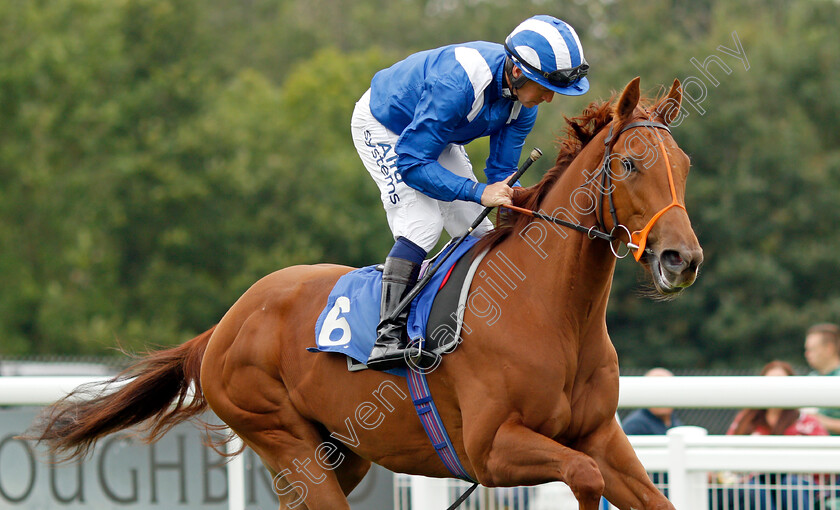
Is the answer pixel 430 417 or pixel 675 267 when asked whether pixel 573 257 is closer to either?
Answer: pixel 675 267

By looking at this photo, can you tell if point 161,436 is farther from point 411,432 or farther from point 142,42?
point 142,42

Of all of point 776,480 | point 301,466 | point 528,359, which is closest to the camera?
point 528,359

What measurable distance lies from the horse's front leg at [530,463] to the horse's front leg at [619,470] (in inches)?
10.1

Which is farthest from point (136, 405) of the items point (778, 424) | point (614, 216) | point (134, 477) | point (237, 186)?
point (237, 186)

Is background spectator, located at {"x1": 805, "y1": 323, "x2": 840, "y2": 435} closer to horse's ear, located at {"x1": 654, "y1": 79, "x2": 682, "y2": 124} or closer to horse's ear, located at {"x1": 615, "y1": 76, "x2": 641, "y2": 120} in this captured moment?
horse's ear, located at {"x1": 654, "y1": 79, "x2": 682, "y2": 124}

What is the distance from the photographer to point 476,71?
3814 millimetres

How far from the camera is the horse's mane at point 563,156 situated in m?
3.76

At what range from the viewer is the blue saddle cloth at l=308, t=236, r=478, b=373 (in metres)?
3.91

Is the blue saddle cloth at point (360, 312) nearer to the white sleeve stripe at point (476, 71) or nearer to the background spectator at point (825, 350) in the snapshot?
the white sleeve stripe at point (476, 71)

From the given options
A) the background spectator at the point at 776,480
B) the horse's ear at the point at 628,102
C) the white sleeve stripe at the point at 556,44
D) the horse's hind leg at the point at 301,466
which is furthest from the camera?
the background spectator at the point at 776,480

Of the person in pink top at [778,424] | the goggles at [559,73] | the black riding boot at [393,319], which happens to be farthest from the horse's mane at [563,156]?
the person in pink top at [778,424]

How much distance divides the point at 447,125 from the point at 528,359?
2.99ft

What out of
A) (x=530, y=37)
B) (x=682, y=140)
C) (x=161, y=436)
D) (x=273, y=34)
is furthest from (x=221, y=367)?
(x=273, y=34)

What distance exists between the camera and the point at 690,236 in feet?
10.8
